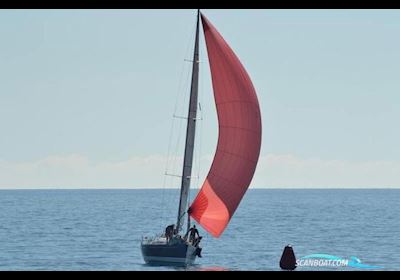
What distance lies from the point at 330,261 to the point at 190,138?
18.5 m

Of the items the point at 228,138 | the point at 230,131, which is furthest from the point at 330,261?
Result: the point at 230,131

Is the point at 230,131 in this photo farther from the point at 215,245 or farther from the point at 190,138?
the point at 215,245

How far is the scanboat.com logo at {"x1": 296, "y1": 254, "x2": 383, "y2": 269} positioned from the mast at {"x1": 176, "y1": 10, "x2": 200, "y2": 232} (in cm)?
1145

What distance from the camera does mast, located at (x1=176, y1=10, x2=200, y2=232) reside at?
39.2 m

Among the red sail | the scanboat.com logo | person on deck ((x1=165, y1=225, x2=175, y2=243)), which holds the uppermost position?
the red sail

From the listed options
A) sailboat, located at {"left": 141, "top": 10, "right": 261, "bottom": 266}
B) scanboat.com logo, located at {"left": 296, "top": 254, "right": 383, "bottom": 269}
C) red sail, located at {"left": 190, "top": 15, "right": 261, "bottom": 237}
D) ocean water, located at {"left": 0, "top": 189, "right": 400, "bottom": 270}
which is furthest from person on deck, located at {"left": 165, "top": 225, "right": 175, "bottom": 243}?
scanboat.com logo, located at {"left": 296, "top": 254, "right": 383, "bottom": 269}

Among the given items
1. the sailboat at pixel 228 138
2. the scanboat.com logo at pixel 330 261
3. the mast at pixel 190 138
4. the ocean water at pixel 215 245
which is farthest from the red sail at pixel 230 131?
the scanboat.com logo at pixel 330 261

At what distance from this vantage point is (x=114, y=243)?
225 feet

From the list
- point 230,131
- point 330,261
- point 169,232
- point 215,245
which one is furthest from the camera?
point 215,245

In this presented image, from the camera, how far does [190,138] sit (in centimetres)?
3928

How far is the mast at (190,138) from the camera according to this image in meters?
39.2

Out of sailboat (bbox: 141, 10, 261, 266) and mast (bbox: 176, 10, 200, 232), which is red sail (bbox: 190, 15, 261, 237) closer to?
sailboat (bbox: 141, 10, 261, 266)
